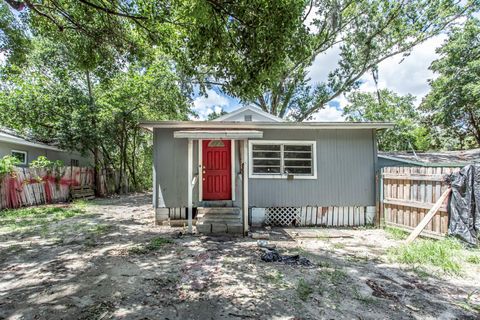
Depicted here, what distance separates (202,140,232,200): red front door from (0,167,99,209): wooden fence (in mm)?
7116

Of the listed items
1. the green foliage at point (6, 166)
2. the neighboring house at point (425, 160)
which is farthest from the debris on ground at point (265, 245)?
the green foliage at point (6, 166)

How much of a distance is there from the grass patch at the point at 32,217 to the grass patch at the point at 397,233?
326 inches

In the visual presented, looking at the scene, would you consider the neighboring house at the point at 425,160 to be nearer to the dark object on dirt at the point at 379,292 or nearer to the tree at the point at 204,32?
the dark object on dirt at the point at 379,292

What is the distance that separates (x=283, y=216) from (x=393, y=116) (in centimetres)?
2022

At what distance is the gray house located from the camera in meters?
7.05

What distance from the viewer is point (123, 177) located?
1584 centimetres

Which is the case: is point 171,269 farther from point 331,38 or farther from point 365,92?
point 365,92

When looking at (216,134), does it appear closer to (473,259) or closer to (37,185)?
(473,259)

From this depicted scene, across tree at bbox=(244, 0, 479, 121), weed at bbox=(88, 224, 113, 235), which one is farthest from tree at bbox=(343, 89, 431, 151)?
weed at bbox=(88, 224, 113, 235)

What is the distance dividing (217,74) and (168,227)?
4.24 m

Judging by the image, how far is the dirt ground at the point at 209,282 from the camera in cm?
279

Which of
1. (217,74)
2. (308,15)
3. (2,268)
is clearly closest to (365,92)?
(308,15)

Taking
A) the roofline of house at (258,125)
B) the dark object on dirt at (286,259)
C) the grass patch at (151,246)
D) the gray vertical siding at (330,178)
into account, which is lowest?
the dark object on dirt at (286,259)

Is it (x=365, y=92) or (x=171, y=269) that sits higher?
(x=365, y=92)
